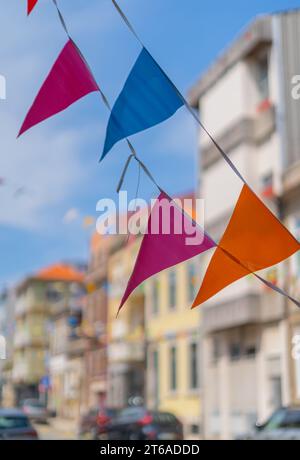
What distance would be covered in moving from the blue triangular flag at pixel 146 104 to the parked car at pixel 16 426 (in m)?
9.29

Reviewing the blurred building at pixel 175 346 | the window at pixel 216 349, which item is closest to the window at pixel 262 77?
the blurred building at pixel 175 346

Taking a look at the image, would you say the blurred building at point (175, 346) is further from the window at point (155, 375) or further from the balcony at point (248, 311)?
the balcony at point (248, 311)

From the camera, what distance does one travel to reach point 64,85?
18.1ft

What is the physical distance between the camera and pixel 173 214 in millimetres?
5215

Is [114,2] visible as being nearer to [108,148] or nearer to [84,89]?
[84,89]

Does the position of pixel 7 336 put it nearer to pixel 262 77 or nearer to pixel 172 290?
pixel 172 290

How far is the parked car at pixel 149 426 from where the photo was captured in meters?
18.2

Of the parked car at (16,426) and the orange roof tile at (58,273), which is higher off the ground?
the orange roof tile at (58,273)

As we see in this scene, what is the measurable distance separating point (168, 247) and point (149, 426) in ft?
45.9

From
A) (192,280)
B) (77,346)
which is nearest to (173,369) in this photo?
(192,280)

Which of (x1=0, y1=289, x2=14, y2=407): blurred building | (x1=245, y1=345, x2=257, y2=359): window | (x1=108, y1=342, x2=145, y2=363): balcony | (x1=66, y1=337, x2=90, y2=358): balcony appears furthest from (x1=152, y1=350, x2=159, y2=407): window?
(x1=0, y1=289, x2=14, y2=407): blurred building

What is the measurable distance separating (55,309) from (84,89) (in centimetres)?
6171

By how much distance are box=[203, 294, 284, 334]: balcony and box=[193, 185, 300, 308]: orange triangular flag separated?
18.4 meters

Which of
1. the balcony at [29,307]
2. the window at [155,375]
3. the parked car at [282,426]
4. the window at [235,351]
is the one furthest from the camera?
the balcony at [29,307]
